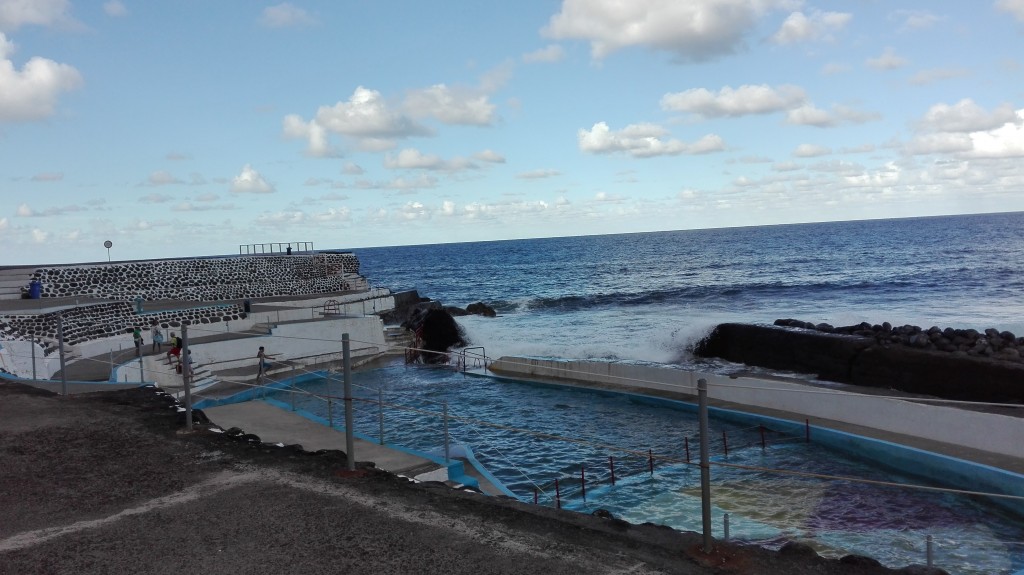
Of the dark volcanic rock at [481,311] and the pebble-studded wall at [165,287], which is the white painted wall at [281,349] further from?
the dark volcanic rock at [481,311]

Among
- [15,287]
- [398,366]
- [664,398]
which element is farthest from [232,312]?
[664,398]

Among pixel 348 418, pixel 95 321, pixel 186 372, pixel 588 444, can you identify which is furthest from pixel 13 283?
pixel 348 418

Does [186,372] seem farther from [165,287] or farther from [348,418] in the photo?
[165,287]

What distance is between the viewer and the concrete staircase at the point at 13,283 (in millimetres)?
26750

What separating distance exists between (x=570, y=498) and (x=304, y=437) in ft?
15.7

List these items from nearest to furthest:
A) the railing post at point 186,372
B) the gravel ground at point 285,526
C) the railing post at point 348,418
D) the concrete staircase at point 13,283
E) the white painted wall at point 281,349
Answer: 1. the gravel ground at point 285,526
2. the railing post at point 348,418
3. the railing post at point 186,372
4. the white painted wall at point 281,349
5. the concrete staircase at point 13,283

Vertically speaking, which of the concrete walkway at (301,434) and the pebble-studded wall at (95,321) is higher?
the pebble-studded wall at (95,321)

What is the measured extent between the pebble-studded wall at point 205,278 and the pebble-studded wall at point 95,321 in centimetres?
530

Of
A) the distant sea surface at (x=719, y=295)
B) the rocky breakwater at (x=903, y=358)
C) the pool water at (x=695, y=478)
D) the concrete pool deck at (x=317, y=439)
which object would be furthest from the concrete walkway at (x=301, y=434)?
the distant sea surface at (x=719, y=295)

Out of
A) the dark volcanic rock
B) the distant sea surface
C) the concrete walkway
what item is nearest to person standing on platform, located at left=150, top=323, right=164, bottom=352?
the concrete walkway

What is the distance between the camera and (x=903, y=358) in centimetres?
1730

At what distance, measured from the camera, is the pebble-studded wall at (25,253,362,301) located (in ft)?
95.4

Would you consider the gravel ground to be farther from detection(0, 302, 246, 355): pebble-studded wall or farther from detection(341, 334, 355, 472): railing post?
detection(0, 302, 246, 355): pebble-studded wall

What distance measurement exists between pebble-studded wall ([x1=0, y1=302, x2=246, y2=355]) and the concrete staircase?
17.9 feet
